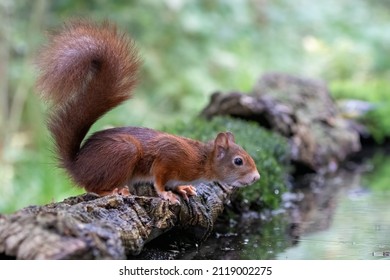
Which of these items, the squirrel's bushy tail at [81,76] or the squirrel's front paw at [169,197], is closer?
the squirrel's bushy tail at [81,76]

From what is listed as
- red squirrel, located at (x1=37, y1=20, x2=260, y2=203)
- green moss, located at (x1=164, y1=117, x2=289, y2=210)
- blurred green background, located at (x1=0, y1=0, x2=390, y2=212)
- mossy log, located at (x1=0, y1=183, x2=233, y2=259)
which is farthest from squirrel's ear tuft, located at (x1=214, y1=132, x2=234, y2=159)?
blurred green background, located at (x1=0, y1=0, x2=390, y2=212)

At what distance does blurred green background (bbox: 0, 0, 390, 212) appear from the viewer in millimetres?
7777

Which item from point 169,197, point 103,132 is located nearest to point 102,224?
point 169,197

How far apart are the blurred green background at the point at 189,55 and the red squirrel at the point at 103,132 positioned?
269 centimetres

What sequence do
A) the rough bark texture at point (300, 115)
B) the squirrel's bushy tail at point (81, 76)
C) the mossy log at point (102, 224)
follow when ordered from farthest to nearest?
the rough bark texture at point (300, 115) → the squirrel's bushy tail at point (81, 76) → the mossy log at point (102, 224)

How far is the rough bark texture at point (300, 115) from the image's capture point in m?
5.59

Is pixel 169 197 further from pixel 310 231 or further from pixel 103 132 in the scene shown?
pixel 310 231

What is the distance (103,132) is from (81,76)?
0.32 m

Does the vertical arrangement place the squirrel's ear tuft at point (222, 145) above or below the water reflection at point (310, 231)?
above

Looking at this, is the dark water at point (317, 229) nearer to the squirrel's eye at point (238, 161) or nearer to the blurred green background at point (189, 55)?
the squirrel's eye at point (238, 161)

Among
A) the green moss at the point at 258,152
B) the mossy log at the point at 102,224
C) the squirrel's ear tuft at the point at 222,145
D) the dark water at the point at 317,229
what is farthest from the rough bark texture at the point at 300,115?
the squirrel's ear tuft at the point at 222,145

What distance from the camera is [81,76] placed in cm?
288
